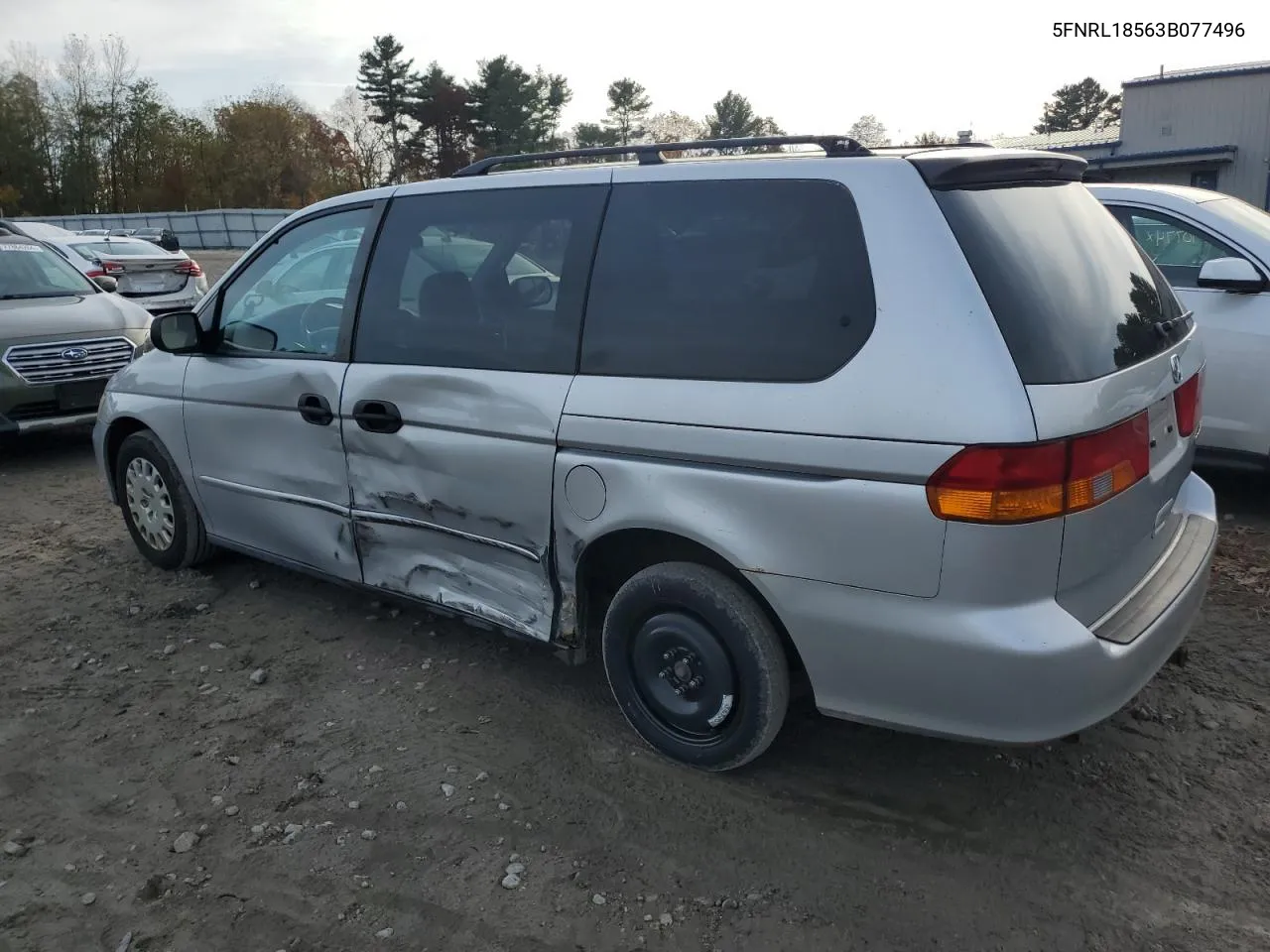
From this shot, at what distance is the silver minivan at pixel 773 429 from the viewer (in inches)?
97.5

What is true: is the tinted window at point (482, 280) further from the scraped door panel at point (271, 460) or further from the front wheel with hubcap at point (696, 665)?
the front wheel with hubcap at point (696, 665)

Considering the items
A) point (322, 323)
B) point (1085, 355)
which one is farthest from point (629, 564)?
point (322, 323)

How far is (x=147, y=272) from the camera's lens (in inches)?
492

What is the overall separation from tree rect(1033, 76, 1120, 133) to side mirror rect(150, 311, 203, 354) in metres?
74.4

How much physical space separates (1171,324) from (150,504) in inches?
180

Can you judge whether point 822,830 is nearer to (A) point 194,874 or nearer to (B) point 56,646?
(A) point 194,874

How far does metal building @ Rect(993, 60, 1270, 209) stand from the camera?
31.7 metres

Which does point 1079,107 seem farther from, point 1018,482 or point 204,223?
point 1018,482

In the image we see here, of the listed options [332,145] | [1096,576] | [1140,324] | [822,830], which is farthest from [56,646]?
[332,145]

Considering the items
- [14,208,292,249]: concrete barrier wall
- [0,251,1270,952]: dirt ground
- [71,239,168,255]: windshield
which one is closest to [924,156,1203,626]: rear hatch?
[0,251,1270,952]: dirt ground

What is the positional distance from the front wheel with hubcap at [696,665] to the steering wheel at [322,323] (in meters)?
1.62

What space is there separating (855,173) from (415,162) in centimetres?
6159

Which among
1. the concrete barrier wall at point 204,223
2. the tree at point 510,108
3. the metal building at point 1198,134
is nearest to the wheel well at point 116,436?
the metal building at point 1198,134

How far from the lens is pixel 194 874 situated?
9.39ft
